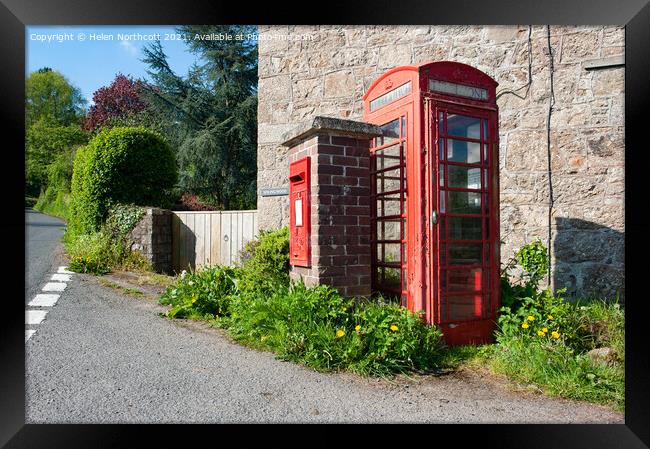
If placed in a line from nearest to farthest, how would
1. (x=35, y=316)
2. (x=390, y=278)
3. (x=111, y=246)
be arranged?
(x=390, y=278) → (x=35, y=316) → (x=111, y=246)

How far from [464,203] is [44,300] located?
5557 millimetres

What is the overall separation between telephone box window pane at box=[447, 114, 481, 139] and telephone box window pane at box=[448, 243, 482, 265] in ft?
3.68

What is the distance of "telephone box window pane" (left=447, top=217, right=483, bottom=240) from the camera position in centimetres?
407

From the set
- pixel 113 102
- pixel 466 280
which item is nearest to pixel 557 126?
pixel 466 280

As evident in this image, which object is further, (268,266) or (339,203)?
(268,266)

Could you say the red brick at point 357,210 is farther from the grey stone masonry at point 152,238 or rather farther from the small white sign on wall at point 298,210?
the grey stone masonry at point 152,238

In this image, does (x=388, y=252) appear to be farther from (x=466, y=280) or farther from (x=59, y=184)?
(x=59, y=184)

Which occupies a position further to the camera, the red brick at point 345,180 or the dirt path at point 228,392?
the red brick at point 345,180

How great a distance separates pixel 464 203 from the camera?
4.15 meters

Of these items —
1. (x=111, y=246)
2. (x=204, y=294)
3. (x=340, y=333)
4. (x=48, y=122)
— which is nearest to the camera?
(x=340, y=333)

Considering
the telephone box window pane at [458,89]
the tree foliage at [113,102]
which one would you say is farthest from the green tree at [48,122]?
the telephone box window pane at [458,89]

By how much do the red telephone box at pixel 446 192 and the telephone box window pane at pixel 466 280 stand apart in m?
0.01
